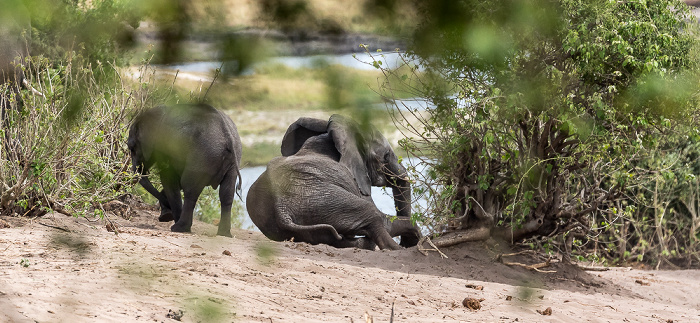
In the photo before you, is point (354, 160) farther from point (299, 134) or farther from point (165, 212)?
point (165, 212)

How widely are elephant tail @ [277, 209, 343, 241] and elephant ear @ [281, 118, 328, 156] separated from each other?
1.63m

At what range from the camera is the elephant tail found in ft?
23.8

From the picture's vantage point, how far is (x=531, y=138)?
589cm

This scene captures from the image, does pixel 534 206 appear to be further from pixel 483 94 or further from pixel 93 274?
pixel 93 274

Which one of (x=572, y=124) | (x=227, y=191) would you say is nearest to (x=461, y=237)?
(x=572, y=124)

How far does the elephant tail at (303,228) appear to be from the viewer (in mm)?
7246

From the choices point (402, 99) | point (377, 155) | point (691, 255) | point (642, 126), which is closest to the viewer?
point (402, 99)

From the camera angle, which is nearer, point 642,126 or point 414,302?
point 414,302

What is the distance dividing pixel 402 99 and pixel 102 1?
0.33m

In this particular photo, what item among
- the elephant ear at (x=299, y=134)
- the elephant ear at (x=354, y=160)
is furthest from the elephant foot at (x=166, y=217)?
the elephant ear at (x=354, y=160)

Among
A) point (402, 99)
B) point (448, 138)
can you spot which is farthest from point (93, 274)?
point (448, 138)

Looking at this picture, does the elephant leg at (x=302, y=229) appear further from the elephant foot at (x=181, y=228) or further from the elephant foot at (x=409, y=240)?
the elephant foot at (x=409, y=240)

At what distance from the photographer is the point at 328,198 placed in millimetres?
7699

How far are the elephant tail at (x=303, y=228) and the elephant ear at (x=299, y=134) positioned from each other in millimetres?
1629
